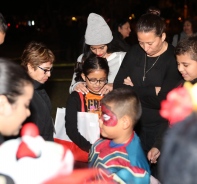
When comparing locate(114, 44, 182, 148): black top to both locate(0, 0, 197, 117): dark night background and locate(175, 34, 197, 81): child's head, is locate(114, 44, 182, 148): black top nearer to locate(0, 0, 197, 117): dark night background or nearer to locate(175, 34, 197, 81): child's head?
locate(175, 34, 197, 81): child's head

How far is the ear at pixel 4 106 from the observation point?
2.17 m

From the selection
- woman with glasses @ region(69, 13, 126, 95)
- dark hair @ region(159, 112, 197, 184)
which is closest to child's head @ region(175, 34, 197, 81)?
woman with glasses @ region(69, 13, 126, 95)

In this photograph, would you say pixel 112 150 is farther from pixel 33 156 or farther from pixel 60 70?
pixel 60 70

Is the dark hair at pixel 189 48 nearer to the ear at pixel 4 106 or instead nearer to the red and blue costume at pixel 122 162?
the red and blue costume at pixel 122 162

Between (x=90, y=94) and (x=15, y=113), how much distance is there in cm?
192

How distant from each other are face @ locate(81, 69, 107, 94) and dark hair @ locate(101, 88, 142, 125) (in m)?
0.89

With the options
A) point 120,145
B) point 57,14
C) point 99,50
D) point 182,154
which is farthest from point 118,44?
point 57,14

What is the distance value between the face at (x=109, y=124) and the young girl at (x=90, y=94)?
861mm

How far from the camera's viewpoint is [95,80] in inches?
161

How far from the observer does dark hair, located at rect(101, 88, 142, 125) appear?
10.2 ft

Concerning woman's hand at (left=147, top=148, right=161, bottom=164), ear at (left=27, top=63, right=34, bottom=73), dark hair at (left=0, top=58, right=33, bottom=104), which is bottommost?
woman's hand at (left=147, top=148, right=161, bottom=164)

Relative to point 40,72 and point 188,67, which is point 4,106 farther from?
point 188,67

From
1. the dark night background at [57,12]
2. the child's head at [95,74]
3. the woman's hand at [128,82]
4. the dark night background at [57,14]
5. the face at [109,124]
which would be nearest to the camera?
the face at [109,124]

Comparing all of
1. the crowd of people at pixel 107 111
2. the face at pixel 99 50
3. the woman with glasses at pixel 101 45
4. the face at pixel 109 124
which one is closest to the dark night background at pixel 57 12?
the woman with glasses at pixel 101 45
